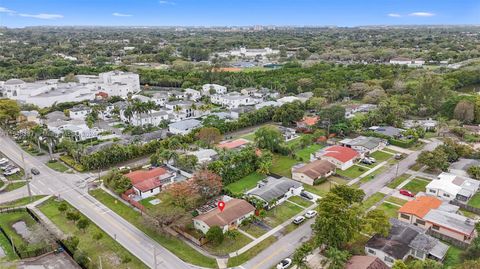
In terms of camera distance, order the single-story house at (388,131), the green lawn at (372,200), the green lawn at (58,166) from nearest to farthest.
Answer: the green lawn at (372,200) → the green lawn at (58,166) → the single-story house at (388,131)

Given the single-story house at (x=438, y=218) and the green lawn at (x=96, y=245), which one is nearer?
the green lawn at (x=96, y=245)

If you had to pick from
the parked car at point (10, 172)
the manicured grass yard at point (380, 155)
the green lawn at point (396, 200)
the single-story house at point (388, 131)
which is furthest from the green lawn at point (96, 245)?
the single-story house at point (388, 131)

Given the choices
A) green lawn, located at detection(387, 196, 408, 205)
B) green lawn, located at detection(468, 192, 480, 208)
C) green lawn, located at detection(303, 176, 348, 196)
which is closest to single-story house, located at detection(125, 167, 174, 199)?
green lawn, located at detection(303, 176, 348, 196)

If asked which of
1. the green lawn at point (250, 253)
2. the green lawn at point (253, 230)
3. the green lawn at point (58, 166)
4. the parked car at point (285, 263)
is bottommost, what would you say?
the green lawn at point (250, 253)

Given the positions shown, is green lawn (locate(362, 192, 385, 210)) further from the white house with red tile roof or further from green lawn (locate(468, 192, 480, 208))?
green lawn (locate(468, 192, 480, 208))

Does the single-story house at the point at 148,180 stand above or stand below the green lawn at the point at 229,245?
above

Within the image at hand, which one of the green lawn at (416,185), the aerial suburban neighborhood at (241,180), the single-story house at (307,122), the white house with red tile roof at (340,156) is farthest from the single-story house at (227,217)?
the single-story house at (307,122)

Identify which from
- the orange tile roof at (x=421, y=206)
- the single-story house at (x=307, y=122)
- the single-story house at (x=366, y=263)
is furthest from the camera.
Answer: the single-story house at (x=307, y=122)

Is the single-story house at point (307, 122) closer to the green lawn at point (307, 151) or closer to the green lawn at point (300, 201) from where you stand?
the green lawn at point (307, 151)

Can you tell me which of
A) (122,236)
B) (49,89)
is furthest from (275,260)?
(49,89)
